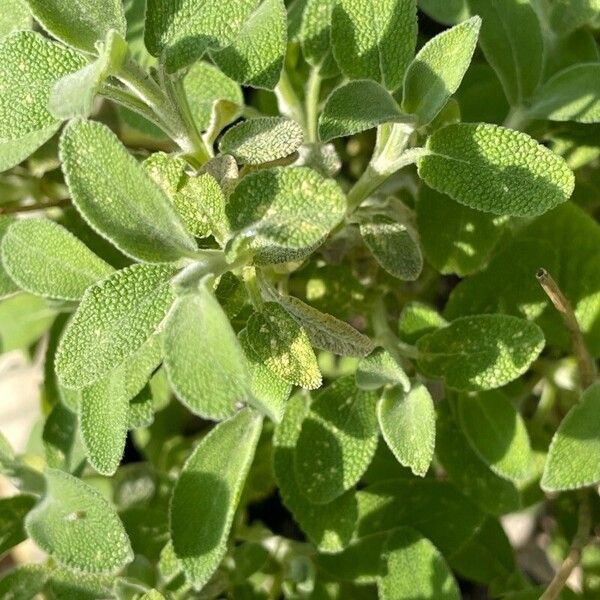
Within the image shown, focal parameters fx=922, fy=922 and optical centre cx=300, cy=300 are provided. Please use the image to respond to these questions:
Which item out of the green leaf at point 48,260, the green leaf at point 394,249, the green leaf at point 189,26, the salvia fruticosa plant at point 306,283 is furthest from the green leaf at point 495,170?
the green leaf at point 48,260

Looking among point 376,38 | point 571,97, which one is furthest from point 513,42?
point 376,38

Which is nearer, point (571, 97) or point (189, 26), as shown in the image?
point (189, 26)

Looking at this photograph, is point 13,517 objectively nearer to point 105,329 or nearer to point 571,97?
point 105,329

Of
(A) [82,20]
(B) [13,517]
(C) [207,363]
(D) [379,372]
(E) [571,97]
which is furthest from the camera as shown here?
(B) [13,517]

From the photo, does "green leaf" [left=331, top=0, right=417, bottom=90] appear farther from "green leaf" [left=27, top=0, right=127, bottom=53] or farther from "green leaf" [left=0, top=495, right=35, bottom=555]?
"green leaf" [left=0, top=495, right=35, bottom=555]

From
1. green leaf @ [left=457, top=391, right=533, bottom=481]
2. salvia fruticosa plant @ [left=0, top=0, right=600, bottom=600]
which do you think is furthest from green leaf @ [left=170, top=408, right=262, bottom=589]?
green leaf @ [left=457, top=391, right=533, bottom=481]
